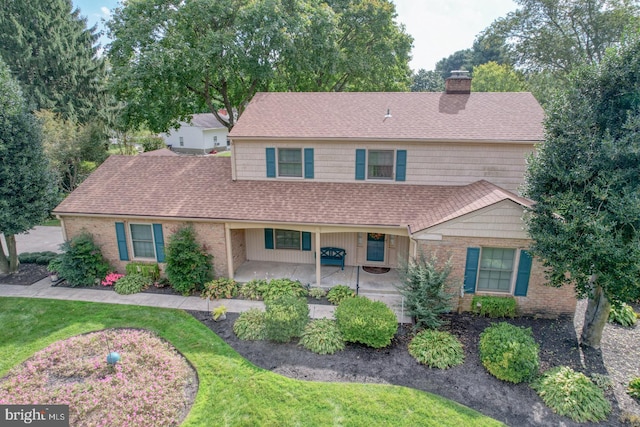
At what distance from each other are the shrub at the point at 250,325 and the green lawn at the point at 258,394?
2.09ft

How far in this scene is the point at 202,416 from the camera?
25.2 ft

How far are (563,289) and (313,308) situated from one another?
302 inches

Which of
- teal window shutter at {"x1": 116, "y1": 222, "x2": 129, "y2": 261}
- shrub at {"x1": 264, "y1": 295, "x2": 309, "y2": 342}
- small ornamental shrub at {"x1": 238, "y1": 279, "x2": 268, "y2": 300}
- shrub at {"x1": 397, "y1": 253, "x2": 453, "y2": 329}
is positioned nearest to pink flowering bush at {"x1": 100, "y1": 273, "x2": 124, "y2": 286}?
teal window shutter at {"x1": 116, "y1": 222, "x2": 129, "y2": 261}

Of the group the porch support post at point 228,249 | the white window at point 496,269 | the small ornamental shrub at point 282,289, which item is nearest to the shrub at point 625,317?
the white window at point 496,269

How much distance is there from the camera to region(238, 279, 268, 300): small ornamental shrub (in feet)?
41.9

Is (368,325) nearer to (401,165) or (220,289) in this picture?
(220,289)

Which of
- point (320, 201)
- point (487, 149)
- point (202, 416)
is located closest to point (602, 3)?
point (487, 149)

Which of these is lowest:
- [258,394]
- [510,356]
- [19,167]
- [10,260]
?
[258,394]

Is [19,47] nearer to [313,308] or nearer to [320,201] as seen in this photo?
[320,201]

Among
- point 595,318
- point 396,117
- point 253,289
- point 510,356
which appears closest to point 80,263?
point 253,289

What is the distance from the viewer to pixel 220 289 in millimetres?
12938

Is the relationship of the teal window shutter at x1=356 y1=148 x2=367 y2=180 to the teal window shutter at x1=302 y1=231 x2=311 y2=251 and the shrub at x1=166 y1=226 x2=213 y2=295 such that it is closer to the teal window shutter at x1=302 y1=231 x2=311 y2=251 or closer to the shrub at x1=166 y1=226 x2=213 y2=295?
the teal window shutter at x1=302 y1=231 x2=311 y2=251

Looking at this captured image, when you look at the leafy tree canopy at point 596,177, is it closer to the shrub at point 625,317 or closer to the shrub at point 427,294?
the shrub at point 427,294

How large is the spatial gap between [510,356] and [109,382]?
362 inches
